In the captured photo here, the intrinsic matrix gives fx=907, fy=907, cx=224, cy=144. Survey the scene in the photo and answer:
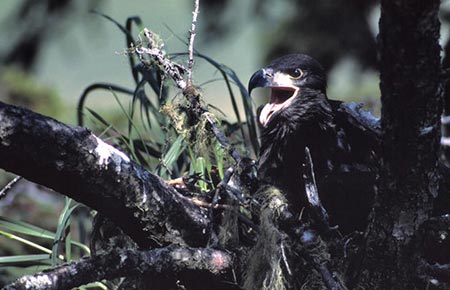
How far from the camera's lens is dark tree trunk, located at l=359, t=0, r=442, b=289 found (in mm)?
2322

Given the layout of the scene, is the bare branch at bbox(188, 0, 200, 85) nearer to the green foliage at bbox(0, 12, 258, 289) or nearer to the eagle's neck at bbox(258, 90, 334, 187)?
the green foliage at bbox(0, 12, 258, 289)

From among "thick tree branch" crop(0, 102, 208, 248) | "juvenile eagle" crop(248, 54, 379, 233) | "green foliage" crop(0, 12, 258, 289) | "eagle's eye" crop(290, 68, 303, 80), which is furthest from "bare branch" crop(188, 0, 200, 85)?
"eagle's eye" crop(290, 68, 303, 80)

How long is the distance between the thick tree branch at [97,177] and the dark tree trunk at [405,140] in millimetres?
589

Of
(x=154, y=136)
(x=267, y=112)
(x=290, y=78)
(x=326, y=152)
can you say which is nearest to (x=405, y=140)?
(x=326, y=152)

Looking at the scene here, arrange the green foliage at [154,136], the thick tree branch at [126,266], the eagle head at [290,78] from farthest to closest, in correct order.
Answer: the eagle head at [290,78], the green foliage at [154,136], the thick tree branch at [126,266]

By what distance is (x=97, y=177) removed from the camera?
2.55m

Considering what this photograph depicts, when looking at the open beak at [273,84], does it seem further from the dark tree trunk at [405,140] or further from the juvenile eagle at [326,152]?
the dark tree trunk at [405,140]

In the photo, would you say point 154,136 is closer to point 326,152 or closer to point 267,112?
point 267,112

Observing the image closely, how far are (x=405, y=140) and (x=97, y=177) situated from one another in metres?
0.86

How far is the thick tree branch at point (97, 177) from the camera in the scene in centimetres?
238

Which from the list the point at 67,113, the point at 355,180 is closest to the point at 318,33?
the point at 67,113

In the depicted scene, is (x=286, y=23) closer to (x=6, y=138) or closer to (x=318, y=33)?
(x=318, y=33)

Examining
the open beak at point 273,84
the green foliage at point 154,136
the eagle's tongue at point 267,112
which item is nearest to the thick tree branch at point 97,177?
the green foliage at point 154,136

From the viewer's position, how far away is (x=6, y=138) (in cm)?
234
